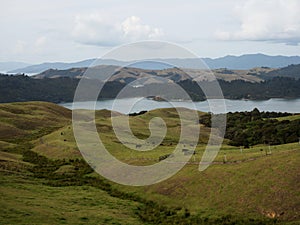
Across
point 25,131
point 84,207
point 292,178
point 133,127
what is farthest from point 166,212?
point 25,131

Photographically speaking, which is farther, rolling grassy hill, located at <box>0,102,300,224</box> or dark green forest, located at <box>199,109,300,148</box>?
dark green forest, located at <box>199,109,300,148</box>

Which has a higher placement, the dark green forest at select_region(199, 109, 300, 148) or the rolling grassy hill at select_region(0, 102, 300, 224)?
the dark green forest at select_region(199, 109, 300, 148)

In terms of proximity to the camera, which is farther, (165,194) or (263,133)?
(263,133)

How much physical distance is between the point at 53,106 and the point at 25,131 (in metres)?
57.7

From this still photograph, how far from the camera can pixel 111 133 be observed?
89.9 meters

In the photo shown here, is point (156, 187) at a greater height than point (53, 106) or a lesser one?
lesser

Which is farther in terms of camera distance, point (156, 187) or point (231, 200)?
point (156, 187)

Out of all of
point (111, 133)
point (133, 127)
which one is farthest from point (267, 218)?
point (133, 127)

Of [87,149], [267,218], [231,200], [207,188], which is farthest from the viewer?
[87,149]

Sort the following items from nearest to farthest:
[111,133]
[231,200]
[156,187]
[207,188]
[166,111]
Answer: [231,200]
[207,188]
[156,187]
[111,133]
[166,111]

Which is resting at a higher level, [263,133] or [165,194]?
[263,133]

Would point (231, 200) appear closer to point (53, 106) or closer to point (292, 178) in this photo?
point (292, 178)

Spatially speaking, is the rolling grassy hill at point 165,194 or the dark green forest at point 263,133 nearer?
the rolling grassy hill at point 165,194

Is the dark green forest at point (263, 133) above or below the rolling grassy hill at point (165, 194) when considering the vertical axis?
above
